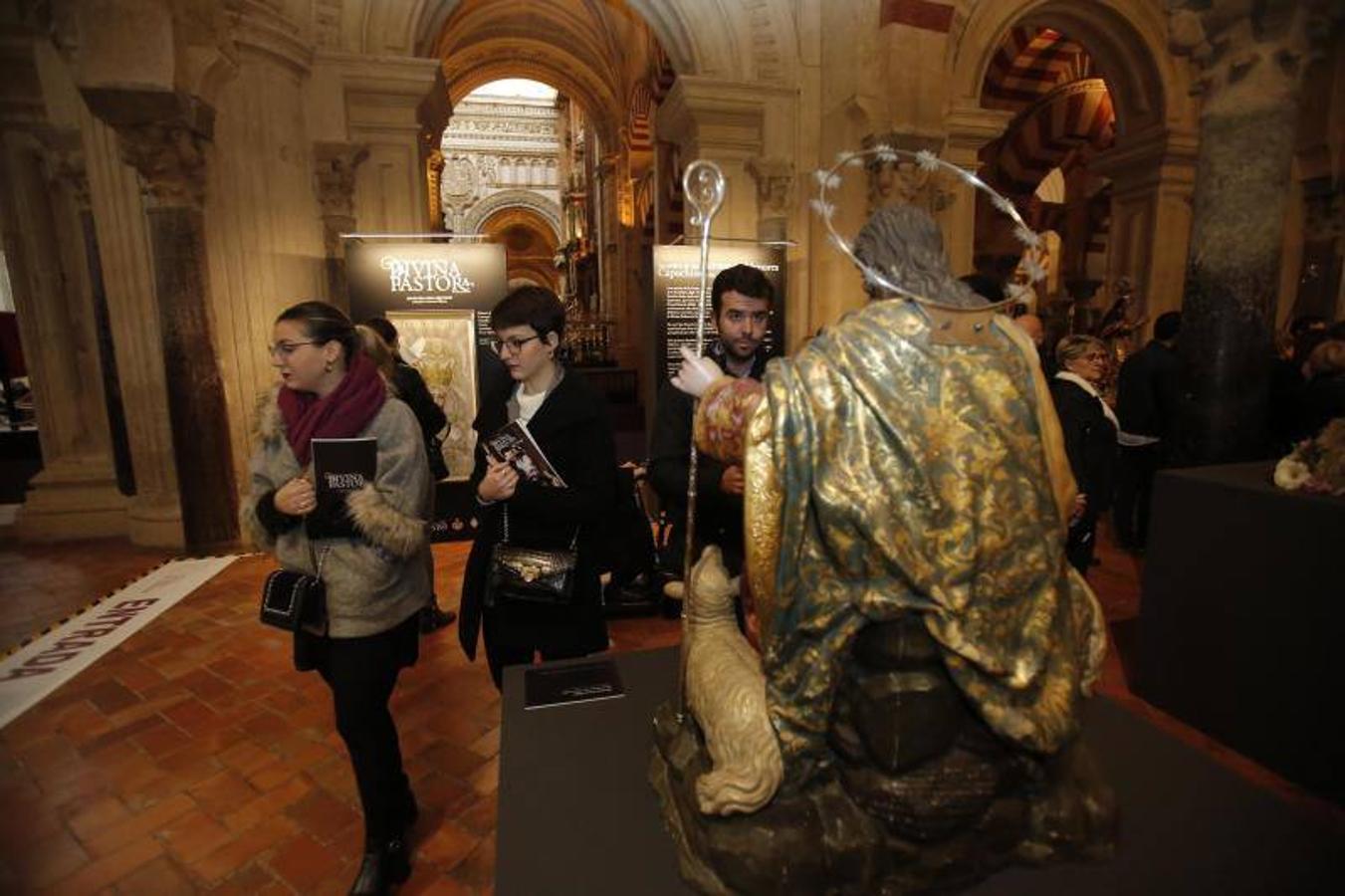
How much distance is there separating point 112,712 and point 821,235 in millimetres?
6152

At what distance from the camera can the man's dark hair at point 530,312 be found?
196cm

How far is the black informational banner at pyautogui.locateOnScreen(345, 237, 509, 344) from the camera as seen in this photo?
514 centimetres

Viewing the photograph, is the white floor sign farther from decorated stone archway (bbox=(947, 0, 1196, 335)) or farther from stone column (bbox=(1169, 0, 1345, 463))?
decorated stone archway (bbox=(947, 0, 1196, 335))

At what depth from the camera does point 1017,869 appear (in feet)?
4.42

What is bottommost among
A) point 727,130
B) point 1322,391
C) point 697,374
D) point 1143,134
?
point 1322,391

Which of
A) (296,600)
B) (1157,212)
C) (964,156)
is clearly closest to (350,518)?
(296,600)

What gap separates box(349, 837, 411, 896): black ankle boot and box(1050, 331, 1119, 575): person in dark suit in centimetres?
323

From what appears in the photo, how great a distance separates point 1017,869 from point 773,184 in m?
6.01

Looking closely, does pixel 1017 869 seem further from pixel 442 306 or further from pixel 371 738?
pixel 442 306

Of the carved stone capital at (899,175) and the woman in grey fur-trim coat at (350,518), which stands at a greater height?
the carved stone capital at (899,175)

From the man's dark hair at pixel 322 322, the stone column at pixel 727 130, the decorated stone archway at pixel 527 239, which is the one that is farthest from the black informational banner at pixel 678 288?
the decorated stone archway at pixel 527 239

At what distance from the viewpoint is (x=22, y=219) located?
18.8 feet

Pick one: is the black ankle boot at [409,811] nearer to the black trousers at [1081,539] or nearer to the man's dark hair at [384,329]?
the man's dark hair at [384,329]

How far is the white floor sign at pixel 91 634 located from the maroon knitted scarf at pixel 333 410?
2565mm
